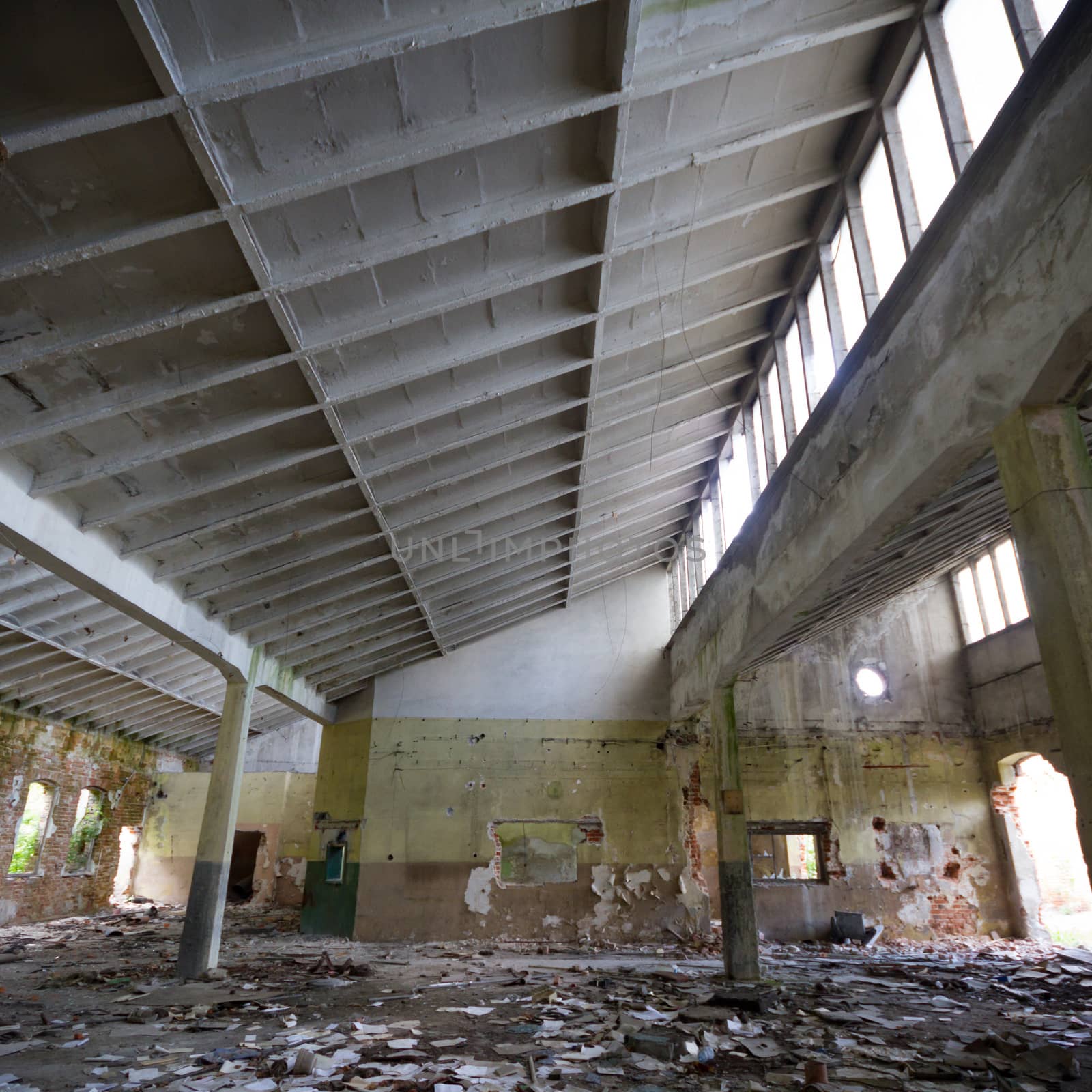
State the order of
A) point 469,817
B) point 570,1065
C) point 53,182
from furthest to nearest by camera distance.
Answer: point 469,817 < point 570,1065 < point 53,182

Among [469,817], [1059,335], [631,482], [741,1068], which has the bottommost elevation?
[741,1068]

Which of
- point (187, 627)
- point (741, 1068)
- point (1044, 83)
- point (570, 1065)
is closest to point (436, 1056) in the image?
point (570, 1065)

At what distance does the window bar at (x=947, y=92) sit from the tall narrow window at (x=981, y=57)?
0.02 meters

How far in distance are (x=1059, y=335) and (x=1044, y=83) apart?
1.28 m

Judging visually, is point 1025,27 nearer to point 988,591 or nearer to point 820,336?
point 820,336

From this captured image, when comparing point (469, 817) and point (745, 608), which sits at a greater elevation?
point (745, 608)

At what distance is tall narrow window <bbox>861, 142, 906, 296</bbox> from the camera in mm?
6090

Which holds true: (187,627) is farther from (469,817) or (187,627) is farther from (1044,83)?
(1044,83)

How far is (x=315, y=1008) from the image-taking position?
747 centimetres

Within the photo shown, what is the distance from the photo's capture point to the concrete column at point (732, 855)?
902cm

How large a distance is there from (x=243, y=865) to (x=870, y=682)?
18.6 metres

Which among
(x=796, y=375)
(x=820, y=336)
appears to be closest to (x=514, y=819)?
(x=796, y=375)

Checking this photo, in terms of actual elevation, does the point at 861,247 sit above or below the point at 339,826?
above

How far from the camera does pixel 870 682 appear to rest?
48.1 feet
